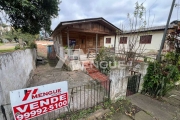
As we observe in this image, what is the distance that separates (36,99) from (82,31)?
6.50 m

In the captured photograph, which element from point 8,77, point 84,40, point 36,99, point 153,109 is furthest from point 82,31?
point 153,109

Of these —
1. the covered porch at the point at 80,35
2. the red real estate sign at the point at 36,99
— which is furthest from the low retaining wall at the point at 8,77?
the covered porch at the point at 80,35

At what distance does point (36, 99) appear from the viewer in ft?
6.63

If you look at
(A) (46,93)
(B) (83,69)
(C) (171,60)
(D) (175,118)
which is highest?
(C) (171,60)

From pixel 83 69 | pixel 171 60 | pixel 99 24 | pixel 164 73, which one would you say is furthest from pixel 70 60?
pixel 171 60

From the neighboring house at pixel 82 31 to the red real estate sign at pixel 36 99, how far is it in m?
4.77

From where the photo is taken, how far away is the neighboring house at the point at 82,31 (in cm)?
693

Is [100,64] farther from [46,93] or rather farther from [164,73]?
[46,93]

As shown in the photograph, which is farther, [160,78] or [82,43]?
[82,43]

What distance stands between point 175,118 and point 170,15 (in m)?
4.30

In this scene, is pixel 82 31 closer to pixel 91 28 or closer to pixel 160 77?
pixel 91 28

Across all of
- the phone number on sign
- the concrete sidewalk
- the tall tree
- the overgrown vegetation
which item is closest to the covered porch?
the tall tree

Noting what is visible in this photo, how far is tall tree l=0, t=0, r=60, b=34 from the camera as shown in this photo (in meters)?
6.08

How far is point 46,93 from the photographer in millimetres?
2092
